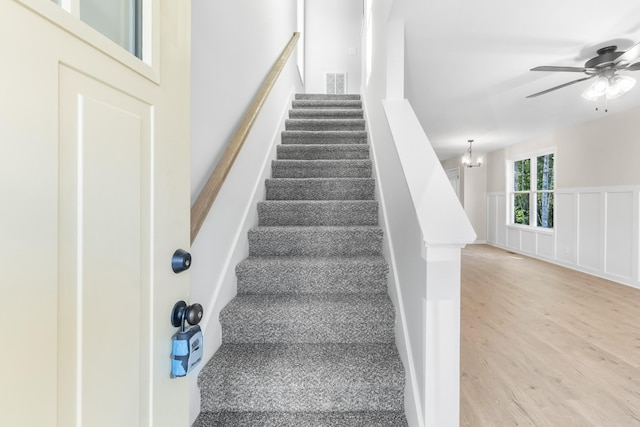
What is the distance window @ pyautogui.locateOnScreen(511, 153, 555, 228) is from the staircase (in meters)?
5.20

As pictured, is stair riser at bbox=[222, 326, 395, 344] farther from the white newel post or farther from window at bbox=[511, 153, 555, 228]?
window at bbox=[511, 153, 555, 228]

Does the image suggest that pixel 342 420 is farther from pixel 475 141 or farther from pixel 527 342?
pixel 475 141

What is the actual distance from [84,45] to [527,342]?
2974mm

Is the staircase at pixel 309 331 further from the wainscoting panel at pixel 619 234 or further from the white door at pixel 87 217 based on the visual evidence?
the wainscoting panel at pixel 619 234

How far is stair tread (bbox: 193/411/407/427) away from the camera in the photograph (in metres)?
1.15

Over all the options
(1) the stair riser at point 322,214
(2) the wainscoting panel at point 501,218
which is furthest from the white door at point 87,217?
(2) the wainscoting panel at point 501,218

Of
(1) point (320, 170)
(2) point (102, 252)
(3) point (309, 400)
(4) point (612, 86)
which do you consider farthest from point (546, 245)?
(2) point (102, 252)

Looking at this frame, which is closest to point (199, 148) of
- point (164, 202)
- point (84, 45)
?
point (164, 202)

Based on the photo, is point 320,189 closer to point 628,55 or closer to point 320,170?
point 320,170

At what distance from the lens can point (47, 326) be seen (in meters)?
0.40

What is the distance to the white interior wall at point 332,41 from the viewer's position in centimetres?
595

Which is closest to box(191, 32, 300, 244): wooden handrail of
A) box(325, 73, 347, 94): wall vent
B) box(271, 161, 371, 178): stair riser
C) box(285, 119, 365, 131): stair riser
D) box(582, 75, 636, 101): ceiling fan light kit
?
box(271, 161, 371, 178): stair riser

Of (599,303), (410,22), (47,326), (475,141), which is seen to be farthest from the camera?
(475,141)

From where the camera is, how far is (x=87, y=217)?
458mm
